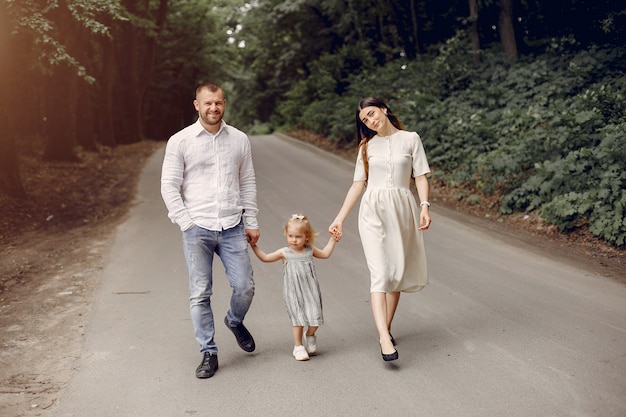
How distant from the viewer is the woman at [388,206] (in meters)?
5.54

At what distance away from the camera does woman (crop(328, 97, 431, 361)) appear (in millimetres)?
5535

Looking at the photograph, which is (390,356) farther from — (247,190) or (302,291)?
(247,190)

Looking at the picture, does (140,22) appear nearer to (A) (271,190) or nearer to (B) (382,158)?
(A) (271,190)

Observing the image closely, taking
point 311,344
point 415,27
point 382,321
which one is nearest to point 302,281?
point 311,344

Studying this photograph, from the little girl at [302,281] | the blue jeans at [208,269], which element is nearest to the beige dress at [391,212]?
the little girl at [302,281]

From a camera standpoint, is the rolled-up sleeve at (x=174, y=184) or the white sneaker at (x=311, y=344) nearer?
the rolled-up sleeve at (x=174, y=184)

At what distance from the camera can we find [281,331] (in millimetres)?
6352

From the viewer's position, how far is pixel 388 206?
18.3 ft

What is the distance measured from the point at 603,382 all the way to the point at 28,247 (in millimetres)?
9044

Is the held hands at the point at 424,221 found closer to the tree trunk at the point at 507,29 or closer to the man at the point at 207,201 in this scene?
the man at the point at 207,201

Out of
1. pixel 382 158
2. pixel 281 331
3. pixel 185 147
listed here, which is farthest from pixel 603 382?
pixel 185 147

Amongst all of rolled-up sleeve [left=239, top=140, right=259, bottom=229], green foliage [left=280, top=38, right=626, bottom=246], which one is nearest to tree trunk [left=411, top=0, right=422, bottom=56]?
green foliage [left=280, top=38, right=626, bottom=246]

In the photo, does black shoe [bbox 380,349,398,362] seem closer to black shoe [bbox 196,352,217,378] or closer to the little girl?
the little girl

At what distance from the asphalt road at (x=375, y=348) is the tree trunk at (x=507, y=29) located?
1124 centimetres
